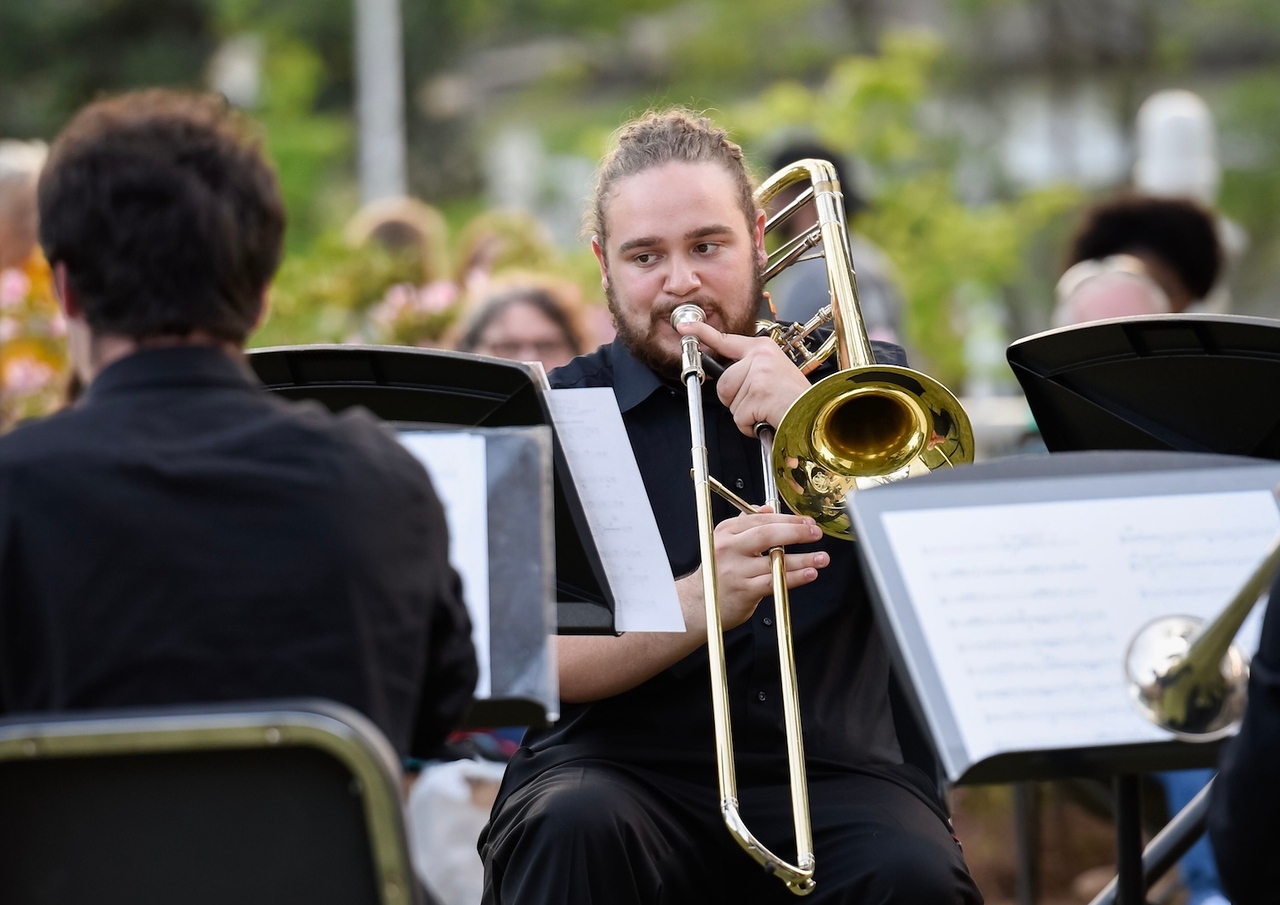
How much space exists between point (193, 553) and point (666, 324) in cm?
145

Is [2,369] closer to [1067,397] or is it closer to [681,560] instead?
[681,560]

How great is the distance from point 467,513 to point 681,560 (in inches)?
37.6

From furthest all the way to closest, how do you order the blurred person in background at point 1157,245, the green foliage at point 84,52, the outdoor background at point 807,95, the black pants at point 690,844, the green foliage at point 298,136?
the green foliage at point 84,52 < the green foliage at point 298,136 < the outdoor background at point 807,95 < the blurred person in background at point 1157,245 < the black pants at point 690,844

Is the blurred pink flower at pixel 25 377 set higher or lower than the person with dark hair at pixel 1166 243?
lower

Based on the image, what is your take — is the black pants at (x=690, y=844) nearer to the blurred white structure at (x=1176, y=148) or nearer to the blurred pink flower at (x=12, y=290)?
the blurred pink flower at (x=12, y=290)

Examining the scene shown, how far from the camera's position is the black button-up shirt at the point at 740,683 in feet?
9.23

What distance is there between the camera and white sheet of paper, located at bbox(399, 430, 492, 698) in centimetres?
197

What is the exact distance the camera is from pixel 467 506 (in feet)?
6.56

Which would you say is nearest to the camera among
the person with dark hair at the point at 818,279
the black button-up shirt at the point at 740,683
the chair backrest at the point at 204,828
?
the chair backrest at the point at 204,828

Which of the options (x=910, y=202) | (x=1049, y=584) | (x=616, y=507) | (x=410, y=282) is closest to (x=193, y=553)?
(x=616, y=507)

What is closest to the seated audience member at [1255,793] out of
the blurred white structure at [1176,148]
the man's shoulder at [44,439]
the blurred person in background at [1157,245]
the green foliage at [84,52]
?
the man's shoulder at [44,439]

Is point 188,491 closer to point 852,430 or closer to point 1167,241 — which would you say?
point 852,430

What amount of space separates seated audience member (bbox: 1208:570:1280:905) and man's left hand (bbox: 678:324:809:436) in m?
1.08

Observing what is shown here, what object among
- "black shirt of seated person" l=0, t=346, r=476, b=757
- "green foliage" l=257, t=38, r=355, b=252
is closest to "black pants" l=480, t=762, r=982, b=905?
"black shirt of seated person" l=0, t=346, r=476, b=757
